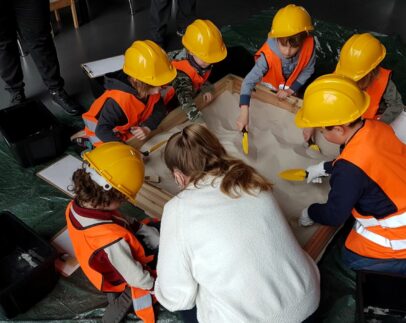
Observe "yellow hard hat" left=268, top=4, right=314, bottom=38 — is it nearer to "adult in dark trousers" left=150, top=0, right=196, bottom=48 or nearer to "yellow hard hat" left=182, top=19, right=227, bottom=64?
"yellow hard hat" left=182, top=19, right=227, bottom=64

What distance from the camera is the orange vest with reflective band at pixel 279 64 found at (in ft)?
7.92

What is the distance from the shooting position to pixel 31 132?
241 cm

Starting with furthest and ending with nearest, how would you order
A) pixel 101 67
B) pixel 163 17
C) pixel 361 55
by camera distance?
pixel 163 17 < pixel 101 67 < pixel 361 55

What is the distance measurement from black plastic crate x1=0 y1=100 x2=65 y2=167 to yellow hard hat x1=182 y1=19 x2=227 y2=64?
0.97 meters

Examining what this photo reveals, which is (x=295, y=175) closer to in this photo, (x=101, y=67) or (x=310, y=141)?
(x=310, y=141)

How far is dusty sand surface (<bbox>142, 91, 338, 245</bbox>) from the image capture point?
6.52 ft

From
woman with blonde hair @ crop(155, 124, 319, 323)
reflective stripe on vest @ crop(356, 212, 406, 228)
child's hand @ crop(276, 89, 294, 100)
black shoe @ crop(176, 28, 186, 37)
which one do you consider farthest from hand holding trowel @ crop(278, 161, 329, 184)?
black shoe @ crop(176, 28, 186, 37)

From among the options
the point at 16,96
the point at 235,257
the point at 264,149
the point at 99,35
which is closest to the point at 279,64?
the point at 264,149

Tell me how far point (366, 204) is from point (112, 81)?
4.79 ft

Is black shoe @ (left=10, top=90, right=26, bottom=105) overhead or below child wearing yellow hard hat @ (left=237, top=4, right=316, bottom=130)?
below

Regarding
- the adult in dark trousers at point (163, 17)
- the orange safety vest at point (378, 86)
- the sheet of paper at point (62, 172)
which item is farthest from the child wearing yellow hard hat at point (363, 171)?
the adult in dark trousers at point (163, 17)

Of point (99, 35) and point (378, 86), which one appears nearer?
point (378, 86)

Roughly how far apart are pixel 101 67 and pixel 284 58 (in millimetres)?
1358

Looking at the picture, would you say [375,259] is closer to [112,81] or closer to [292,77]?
[292,77]
